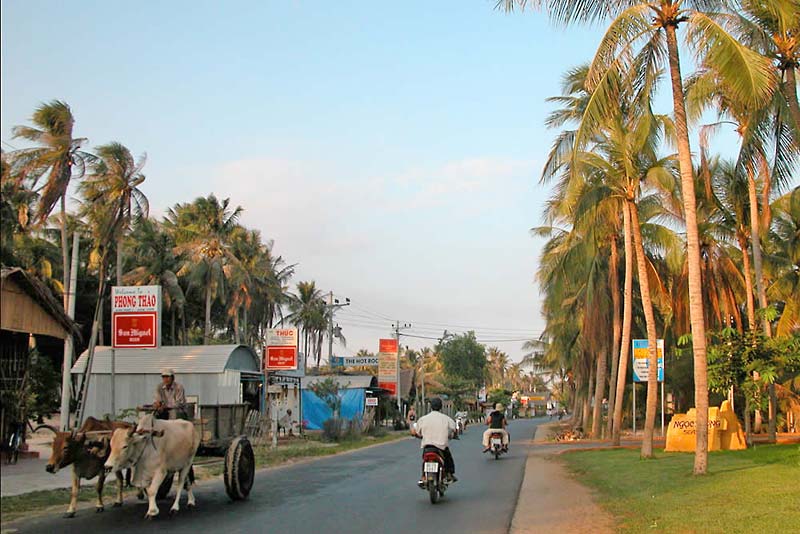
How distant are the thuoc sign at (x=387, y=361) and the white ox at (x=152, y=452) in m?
45.0

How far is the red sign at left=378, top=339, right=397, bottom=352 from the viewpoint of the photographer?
188 ft

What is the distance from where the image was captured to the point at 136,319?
27781 mm

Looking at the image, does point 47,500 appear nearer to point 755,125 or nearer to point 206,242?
point 755,125

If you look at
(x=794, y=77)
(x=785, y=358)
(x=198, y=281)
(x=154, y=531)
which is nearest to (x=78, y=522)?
(x=154, y=531)

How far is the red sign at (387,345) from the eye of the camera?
188 feet

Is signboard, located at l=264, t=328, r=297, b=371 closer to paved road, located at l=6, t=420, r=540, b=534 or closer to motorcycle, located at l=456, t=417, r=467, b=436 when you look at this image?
motorcycle, located at l=456, t=417, r=467, b=436

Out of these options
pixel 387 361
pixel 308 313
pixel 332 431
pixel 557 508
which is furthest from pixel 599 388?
pixel 308 313

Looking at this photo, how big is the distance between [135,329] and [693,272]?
59.3 feet

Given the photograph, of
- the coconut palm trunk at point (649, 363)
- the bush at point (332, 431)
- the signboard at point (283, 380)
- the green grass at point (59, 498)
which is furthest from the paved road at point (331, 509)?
the signboard at point (283, 380)

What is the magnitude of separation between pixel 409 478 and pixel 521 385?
170238mm

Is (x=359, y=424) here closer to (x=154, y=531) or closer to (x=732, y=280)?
(x=732, y=280)

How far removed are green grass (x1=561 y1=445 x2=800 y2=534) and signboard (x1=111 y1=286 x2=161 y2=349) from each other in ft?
46.0

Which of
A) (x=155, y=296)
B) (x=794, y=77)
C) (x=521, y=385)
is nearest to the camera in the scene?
(x=794, y=77)

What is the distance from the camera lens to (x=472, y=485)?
1769 centimetres
